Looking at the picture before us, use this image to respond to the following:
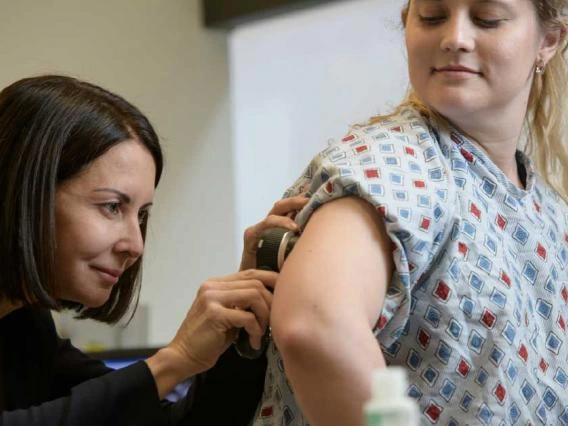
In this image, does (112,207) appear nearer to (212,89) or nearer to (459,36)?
(459,36)

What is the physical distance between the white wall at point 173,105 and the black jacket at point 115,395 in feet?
7.56

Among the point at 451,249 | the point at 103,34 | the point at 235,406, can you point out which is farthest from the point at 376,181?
the point at 103,34

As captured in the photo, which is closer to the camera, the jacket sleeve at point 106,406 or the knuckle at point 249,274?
the knuckle at point 249,274

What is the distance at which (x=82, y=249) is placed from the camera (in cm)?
154

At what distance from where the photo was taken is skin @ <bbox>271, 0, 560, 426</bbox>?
0.99m

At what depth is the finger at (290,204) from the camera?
1240mm

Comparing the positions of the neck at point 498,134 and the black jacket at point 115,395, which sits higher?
the neck at point 498,134

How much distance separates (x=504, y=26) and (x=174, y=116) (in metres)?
3.01

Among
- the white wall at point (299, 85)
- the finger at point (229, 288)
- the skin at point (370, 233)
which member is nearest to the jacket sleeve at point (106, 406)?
the finger at point (229, 288)

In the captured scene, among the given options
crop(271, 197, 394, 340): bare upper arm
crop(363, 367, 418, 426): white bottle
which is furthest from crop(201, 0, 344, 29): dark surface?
crop(363, 367, 418, 426): white bottle

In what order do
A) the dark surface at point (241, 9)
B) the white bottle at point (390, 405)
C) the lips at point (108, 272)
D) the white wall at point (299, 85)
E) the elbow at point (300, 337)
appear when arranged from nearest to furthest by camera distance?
1. the white bottle at point (390, 405)
2. the elbow at point (300, 337)
3. the lips at point (108, 272)
4. the white wall at point (299, 85)
5. the dark surface at point (241, 9)

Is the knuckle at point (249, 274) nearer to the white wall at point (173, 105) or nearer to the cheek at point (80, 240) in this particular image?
the cheek at point (80, 240)

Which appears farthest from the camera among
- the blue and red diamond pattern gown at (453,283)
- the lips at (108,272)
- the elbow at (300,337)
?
the lips at (108,272)

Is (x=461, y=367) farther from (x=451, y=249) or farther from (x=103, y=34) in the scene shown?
(x=103, y=34)
